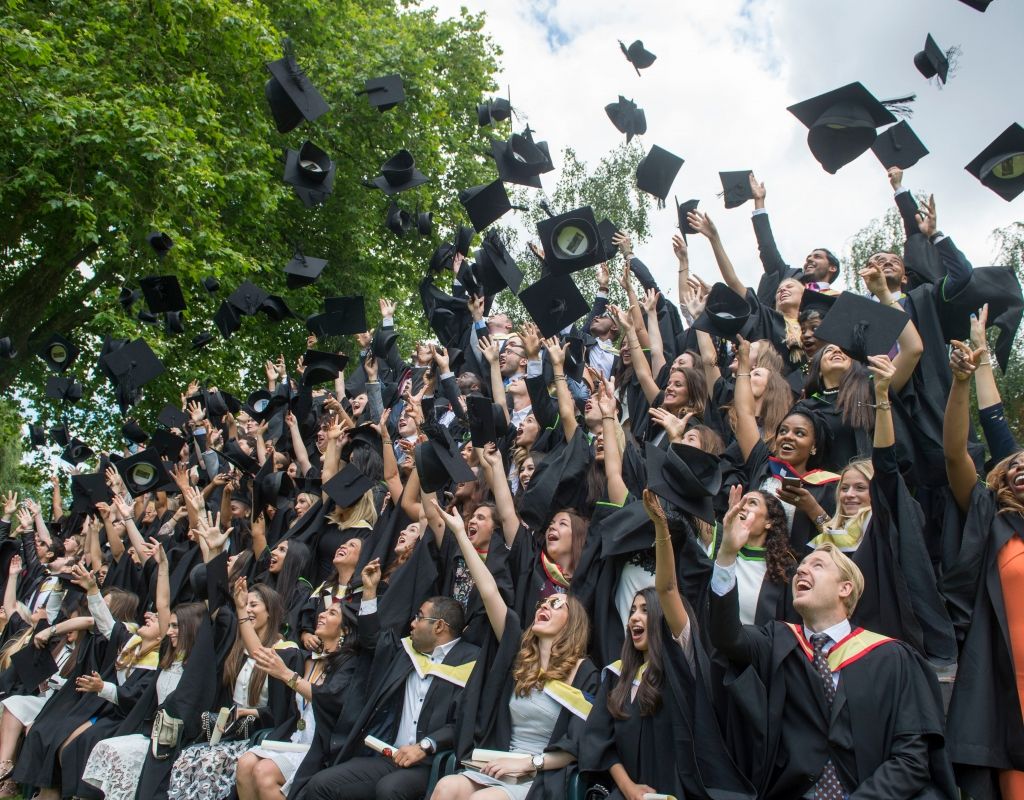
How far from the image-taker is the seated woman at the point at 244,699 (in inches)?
222

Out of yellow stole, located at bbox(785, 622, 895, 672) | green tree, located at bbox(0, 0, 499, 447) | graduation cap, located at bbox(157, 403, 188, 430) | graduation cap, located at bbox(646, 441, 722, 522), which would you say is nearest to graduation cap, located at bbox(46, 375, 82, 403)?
green tree, located at bbox(0, 0, 499, 447)

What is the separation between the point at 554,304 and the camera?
273 inches

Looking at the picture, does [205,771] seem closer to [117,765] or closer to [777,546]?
[117,765]

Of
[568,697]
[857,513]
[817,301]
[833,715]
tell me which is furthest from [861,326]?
[568,697]

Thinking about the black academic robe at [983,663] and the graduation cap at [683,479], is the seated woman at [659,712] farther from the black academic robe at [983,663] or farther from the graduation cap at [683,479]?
the black academic robe at [983,663]

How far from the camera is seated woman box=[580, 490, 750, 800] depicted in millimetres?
3658

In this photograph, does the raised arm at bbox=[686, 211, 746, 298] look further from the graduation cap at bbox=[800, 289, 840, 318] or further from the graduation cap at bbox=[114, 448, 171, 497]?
the graduation cap at bbox=[114, 448, 171, 497]

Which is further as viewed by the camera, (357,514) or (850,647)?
(357,514)

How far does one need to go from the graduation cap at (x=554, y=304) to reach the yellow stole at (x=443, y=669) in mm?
2633

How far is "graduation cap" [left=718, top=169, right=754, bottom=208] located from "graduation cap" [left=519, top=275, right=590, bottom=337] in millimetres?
1795

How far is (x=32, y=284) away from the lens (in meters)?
14.0

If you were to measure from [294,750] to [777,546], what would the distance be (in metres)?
3.06

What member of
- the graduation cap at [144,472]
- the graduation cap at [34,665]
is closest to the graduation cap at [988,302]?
the graduation cap at [144,472]

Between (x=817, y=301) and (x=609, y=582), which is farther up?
(x=817, y=301)
